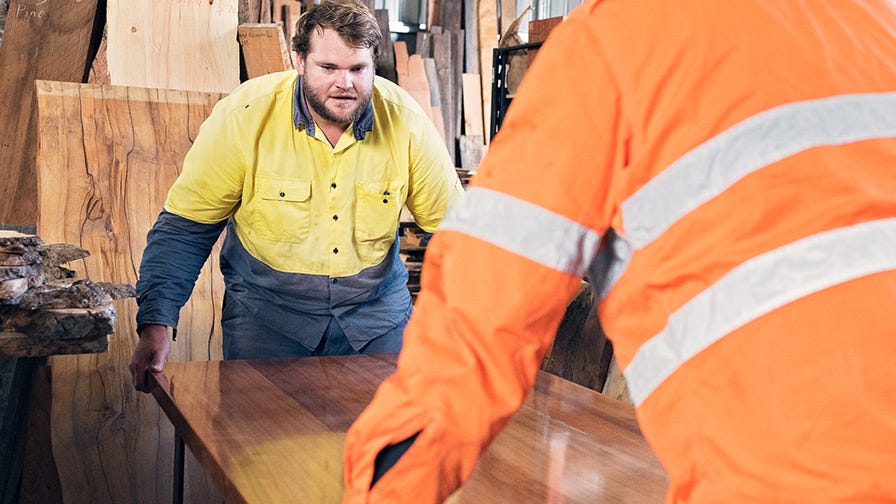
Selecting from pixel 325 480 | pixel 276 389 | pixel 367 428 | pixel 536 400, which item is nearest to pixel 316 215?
pixel 276 389

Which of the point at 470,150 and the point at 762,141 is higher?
the point at 762,141

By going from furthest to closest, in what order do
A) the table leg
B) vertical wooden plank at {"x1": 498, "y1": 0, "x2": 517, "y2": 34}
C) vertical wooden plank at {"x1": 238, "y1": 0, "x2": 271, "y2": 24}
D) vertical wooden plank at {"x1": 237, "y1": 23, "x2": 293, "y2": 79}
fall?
vertical wooden plank at {"x1": 498, "y1": 0, "x2": 517, "y2": 34}
vertical wooden plank at {"x1": 238, "y1": 0, "x2": 271, "y2": 24}
vertical wooden plank at {"x1": 237, "y1": 23, "x2": 293, "y2": 79}
the table leg

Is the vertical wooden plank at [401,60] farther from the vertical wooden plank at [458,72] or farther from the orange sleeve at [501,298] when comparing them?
the orange sleeve at [501,298]

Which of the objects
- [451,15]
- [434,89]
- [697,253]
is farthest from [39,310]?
[451,15]

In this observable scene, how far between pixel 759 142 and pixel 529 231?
0.23 meters

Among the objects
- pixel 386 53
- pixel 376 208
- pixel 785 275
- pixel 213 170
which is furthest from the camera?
pixel 386 53

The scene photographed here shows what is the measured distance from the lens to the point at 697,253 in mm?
803

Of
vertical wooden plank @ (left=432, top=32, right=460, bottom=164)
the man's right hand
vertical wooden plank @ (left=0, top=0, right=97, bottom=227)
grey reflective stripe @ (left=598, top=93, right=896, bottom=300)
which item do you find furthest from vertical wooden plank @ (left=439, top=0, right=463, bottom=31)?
grey reflective stripe @ (left=598, top=93, right=896, bottom=300)

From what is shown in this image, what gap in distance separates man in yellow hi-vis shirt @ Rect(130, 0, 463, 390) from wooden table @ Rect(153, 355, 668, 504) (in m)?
0.48

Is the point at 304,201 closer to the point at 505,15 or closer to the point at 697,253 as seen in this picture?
the point at 697,253

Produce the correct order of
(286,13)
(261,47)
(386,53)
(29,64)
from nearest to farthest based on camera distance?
(29,64)
(261,47)
(286,13)
(386,53)

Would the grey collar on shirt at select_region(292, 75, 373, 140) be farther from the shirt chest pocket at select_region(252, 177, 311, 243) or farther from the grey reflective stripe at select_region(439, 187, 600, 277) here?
the grey reflective stripe at select_region(439, 187, 600, 277)

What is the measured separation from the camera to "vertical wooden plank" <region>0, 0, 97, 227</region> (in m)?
3.84

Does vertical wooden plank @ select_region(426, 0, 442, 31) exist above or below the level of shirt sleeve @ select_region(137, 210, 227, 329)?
above
